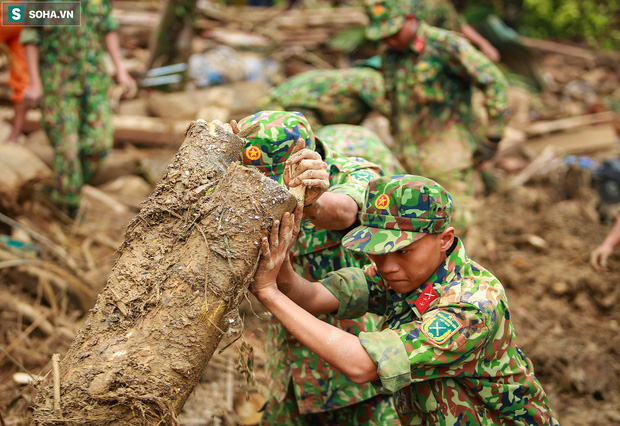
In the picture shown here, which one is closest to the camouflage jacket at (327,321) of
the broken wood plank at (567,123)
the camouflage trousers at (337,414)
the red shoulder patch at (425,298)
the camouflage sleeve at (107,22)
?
the camouflage trousers at (337,414)

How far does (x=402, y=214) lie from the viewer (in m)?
2.08

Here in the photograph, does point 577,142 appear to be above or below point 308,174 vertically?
below

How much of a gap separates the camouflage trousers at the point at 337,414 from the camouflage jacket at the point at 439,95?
3.06 meters

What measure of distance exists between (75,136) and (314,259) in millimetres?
3452

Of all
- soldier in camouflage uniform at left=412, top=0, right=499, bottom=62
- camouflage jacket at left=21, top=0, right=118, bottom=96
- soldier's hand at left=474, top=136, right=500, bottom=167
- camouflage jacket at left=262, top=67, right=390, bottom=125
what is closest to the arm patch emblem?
camouflage jacket at left=262, top=67, right=390, bottom=125

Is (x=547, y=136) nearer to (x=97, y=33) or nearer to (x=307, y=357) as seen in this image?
(x=97, y=33)

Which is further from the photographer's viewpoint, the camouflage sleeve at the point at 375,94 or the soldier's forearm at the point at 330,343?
the camouflage sleeve at the point at 375,94

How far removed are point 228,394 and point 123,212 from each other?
3154 millimetres

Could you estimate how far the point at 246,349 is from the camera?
→ 2.16 metres

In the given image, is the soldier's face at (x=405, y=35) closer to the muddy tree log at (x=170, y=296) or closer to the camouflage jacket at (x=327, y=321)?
the camouflage jacket at (x=327, y=321)

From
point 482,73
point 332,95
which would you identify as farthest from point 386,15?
point 482,73

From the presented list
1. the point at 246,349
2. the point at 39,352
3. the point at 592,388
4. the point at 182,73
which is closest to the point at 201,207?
the point at 246,349

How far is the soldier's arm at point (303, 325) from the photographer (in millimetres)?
2008

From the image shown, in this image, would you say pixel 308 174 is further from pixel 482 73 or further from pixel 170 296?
pixel 482 73
